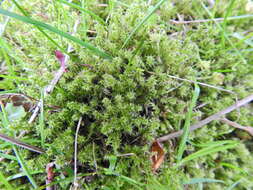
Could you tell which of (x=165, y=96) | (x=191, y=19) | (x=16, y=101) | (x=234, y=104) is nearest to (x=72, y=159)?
(x=16, y=101)

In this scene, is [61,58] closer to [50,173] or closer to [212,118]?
[50,173]

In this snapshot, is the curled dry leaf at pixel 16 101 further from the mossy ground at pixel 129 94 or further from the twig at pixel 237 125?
the twig at pixel 237 125

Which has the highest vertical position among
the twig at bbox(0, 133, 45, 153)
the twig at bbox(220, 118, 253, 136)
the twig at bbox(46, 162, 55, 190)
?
the twig at bbox(220, 118, 253, 136)

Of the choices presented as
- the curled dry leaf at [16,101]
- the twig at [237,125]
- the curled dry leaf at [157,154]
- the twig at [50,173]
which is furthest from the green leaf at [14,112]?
the twig at [237,125]

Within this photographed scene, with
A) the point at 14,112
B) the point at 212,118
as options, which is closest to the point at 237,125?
the point at 212,118

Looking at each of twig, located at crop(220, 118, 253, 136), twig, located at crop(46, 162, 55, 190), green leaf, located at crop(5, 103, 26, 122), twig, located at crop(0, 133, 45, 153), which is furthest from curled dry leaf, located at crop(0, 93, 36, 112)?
twig, located at crop(220, 118, 253, 136)

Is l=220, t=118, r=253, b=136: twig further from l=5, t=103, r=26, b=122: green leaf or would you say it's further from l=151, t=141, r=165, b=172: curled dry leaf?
l=5, t=103, r=26, b=122: green leaf

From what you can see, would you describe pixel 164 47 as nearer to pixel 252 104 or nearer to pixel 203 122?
pixel 203 122

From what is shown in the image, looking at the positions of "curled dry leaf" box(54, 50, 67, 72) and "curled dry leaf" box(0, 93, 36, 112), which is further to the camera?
"curled dry leaf" box(0, 93, 36, 112)
